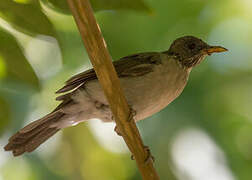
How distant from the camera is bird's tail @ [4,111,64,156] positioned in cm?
352

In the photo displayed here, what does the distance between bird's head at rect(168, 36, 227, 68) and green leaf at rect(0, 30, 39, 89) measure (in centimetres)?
246

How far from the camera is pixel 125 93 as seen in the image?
3582mm

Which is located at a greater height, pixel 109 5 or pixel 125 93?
pixel 109 5

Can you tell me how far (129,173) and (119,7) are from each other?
2882mm

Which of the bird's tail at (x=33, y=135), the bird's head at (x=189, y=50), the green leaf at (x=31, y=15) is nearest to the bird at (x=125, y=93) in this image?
the bird's tail at (x=33, y=135)

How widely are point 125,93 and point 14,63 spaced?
5.25ft

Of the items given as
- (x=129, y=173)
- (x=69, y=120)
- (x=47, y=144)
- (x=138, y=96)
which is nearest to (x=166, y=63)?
A: (x=138, y=96)

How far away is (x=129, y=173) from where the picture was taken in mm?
4617

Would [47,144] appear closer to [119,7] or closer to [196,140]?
[196,140]

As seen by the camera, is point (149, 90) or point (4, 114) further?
point (149, 90)

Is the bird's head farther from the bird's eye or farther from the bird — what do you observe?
the bird

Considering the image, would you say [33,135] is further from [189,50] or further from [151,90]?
[189,50]

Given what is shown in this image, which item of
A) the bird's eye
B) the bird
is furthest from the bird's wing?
the bird's eye

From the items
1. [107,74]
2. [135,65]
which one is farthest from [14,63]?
[135,65]
